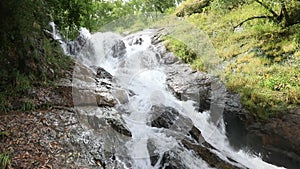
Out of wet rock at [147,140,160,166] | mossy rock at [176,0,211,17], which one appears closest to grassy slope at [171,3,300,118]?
mossy rock at [176,0,211,17]

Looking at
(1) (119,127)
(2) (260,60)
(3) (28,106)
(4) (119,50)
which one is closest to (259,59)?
(2) (260,60)

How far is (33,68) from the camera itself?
7.57m

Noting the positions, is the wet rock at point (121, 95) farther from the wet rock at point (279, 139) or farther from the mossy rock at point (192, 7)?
the mossy rock at point (192, 7)

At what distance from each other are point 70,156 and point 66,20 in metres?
5.61

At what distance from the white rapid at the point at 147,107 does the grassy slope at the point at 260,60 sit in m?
1.39

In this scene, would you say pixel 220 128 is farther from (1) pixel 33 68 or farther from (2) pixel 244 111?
(1) pixel 33 68

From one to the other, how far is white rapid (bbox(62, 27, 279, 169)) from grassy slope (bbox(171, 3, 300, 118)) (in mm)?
1390

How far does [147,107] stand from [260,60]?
5.01 m

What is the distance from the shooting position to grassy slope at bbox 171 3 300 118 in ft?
27.4

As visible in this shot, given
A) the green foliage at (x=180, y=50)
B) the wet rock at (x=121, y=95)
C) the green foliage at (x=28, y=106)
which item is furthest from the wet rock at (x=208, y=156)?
the green foliage at (x=180, y=50)

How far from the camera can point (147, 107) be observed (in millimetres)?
8250

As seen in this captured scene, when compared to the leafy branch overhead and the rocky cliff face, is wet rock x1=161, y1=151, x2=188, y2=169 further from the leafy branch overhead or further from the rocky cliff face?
the leafy branch overhead

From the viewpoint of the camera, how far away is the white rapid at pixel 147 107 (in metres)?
6.07

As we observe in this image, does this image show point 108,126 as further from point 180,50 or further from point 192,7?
point 192,7
